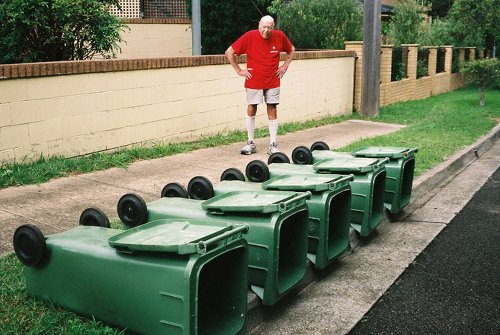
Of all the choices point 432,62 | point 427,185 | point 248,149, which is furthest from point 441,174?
point 432,62

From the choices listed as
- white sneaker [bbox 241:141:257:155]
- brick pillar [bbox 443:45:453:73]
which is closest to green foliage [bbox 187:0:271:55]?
brick pillar [bbox 443:45:453:73]

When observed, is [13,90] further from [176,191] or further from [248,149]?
[176,191]

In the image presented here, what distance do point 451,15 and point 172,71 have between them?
21.0 meters

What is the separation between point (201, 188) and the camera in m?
4.53

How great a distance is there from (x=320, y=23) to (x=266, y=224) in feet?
44.3

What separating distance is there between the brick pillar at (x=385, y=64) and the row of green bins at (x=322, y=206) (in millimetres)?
12324

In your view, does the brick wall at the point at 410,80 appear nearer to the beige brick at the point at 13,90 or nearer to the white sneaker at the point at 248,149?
the white sneaker at the point at 248,149

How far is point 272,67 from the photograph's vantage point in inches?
337

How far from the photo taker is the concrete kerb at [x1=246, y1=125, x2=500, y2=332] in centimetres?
382

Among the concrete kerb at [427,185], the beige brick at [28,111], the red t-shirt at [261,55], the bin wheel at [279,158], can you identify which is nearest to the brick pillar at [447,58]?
the concrete kerb at [427,185]

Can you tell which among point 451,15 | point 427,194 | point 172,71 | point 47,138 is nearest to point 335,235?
point 427,194

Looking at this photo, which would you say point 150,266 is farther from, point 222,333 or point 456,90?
point 456,90

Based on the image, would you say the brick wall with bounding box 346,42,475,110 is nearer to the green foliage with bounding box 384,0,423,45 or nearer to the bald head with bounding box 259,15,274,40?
the green foliage with bounding box 384,0,423,45

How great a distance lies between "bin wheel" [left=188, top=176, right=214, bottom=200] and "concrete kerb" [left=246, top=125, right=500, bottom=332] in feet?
2.91
